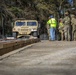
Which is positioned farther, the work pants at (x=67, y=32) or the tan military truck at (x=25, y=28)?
the tan military truck at (x=25, y=28)

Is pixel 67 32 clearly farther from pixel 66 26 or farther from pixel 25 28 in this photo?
pixel 25 28

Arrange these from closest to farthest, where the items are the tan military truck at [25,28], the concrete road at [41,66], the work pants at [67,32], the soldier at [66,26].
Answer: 1. the concrete road at [41,66]
2. the soldier at [66,26]
3. the work pants at [67,32]
4. the tan military truck at [25,28]

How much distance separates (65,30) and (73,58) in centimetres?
1258

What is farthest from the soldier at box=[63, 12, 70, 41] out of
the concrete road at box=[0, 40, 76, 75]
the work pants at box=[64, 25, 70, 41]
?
the concrete road at box=[0, 40, 76, 75]

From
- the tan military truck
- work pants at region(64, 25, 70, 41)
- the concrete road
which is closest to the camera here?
the concrete road

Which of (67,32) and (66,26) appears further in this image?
(67,32)

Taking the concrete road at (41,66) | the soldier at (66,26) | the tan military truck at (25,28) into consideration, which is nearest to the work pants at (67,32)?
the soldier at (66,26)

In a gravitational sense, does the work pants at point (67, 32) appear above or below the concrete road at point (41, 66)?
above

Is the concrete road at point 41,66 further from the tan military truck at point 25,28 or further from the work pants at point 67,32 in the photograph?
the tan military truck at point 25,28

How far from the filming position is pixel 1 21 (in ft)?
125

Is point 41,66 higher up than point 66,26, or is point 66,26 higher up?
point 66,26

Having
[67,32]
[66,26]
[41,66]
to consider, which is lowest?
[41,66]

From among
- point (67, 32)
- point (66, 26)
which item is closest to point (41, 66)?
point (66, 26)

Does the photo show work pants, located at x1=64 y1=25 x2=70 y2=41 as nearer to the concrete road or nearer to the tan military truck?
the tan military truck
